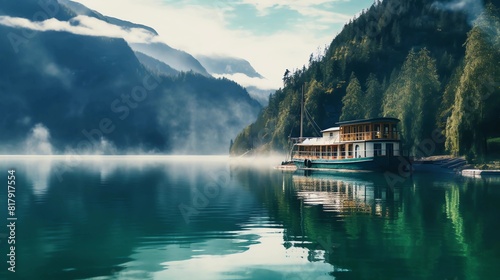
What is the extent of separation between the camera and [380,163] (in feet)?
211

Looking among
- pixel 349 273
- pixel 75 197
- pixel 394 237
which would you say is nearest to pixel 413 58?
pixel 75 197

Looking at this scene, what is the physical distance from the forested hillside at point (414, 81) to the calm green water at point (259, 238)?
1159 inches

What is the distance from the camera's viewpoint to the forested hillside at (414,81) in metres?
61.7

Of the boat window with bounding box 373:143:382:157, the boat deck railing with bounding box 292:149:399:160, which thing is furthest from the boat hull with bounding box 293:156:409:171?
the boat window with bounding box 373:143:382:157

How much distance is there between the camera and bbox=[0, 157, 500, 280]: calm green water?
15484mm

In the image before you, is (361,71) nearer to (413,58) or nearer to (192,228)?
(413,58)

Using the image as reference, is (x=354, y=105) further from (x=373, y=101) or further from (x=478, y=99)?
(x=478, y=99)

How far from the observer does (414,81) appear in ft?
290

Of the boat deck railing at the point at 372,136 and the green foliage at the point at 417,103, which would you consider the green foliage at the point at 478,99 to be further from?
the green foliage at the point at 417,103

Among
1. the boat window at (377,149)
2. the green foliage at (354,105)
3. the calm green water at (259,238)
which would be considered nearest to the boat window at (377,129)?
the boat window at (377,149)

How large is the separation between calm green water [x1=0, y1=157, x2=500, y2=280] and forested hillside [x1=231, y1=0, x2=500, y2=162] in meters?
29.4

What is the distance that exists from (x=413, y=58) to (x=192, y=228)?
3177 inches

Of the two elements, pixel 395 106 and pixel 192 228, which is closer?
pixel 192 228

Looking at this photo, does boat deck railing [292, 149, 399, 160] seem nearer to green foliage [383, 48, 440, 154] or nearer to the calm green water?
green foliage [383, 48, 440, 154]
